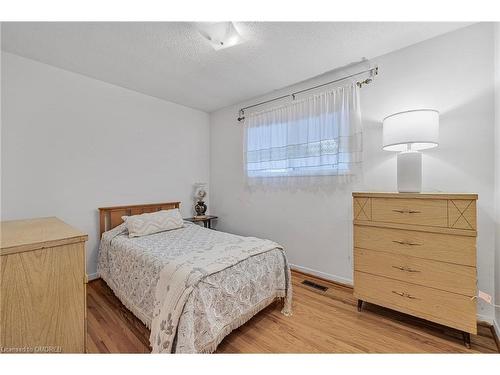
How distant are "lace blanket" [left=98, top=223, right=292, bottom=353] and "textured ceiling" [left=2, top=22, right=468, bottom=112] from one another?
1.82m

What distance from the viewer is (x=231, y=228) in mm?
3523

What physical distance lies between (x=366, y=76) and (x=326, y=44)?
2.05 ft

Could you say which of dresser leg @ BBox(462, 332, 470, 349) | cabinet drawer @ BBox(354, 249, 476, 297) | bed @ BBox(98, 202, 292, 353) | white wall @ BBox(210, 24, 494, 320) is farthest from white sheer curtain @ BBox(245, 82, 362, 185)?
dresser leg @ BBox(462, 332, 470, 349)

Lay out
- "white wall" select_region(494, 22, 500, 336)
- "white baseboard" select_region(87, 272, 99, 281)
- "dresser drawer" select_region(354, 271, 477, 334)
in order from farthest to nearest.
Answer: "white baseboard" select_region(87, 272, 99, 281), "white wall" select_region(494, 22, 500, 336), "dresser drawer" select_region(354, 271, 477, 334)

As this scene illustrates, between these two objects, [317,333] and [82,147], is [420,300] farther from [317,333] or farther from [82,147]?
[82,147]

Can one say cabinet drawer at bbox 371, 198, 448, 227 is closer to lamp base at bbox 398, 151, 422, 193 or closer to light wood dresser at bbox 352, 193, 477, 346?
light wood dresser at bbox 352, 193, 477, 346

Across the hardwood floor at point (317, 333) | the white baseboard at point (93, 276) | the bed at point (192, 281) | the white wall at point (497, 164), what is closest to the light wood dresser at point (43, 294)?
the bed at point (192, 281)

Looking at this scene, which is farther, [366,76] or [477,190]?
[366,76]

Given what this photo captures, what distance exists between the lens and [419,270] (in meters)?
1.58

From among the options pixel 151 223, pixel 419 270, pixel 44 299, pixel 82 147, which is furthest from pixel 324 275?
pixel 82 147

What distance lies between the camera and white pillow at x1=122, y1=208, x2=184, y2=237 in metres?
2.36
